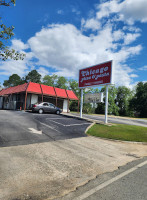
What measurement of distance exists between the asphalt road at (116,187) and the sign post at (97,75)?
382 inches

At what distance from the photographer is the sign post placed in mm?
13718

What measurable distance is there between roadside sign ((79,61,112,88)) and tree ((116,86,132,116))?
45.3m

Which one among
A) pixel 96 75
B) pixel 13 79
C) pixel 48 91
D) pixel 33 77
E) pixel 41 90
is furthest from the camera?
pixel 13 79

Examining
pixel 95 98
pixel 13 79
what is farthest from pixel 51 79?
pixel 95 98

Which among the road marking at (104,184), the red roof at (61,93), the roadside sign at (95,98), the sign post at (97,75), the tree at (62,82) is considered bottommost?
the road marking at (104,184)

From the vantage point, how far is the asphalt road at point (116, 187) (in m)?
2.76

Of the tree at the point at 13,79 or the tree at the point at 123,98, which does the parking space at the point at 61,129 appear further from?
the tree at the point at 13,79

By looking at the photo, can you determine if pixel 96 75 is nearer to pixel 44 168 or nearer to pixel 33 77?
pixel 44 168

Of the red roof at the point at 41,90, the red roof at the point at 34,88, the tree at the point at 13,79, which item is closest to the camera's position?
the red roof at the point at 34,88

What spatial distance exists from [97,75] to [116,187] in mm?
12821

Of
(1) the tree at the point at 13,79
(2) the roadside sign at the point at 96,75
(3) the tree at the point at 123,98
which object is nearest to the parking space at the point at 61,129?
(2) the roadside sign at the point at 96,75

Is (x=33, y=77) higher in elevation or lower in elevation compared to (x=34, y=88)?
higher

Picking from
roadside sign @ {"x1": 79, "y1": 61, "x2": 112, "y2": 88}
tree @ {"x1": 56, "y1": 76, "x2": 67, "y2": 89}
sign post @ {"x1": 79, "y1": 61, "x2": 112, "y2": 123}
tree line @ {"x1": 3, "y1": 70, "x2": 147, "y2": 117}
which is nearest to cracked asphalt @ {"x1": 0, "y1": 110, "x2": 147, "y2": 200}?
sign post @ {"x1": 79, "y1": 61, "x2": 112, "y2": 123}

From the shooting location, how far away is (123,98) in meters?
58.5
